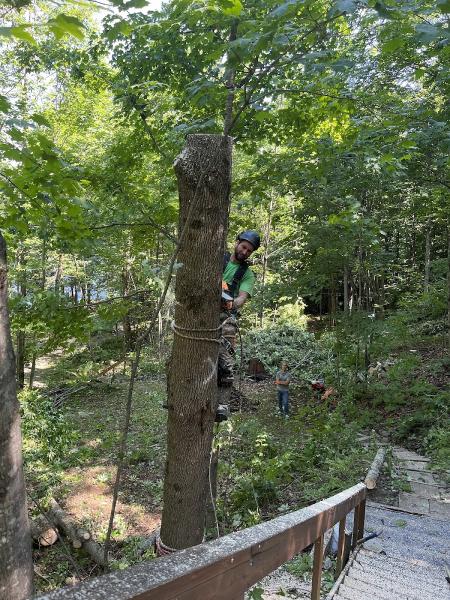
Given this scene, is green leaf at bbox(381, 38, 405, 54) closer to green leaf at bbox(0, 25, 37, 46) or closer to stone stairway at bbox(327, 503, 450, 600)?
green leaf at bbox(0, 25, 37, 46)

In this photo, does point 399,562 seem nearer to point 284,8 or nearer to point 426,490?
point 426,490

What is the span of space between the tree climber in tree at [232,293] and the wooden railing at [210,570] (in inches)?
72.5

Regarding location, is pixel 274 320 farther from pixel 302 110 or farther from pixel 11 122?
pixel 11 122

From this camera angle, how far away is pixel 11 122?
2947 millimetres

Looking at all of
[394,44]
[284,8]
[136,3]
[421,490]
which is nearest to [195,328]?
[136,3]

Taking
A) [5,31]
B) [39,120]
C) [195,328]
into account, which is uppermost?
[39,120]

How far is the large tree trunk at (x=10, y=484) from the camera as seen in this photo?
1.85 m

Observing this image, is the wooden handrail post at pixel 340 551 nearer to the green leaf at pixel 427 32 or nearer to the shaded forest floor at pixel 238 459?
the shaded forest floor at pixel 238 459

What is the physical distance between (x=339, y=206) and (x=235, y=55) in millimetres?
6182

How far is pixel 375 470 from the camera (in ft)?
21.7

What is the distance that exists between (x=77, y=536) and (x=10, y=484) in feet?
16.7

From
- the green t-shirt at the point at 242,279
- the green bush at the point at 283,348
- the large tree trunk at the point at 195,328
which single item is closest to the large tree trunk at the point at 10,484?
the large tree trunk at the point at 195,328

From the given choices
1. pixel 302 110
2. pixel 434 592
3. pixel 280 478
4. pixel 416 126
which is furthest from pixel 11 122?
pixel 280 478

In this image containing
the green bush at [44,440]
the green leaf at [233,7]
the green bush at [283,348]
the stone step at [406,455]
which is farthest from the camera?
the green bush at [283,348]
